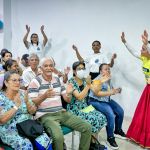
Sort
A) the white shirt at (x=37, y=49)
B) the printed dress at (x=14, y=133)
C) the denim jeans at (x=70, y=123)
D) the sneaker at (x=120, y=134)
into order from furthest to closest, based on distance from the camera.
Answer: the white shirt at (x=37, y=49)
the sneaker at (x=120, y=134)
the denim jeans at (x=70, y=123)
the printed dress at (x=14, y=133)

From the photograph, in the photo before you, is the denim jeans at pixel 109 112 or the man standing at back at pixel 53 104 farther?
the denim jeans at pixel 109 112

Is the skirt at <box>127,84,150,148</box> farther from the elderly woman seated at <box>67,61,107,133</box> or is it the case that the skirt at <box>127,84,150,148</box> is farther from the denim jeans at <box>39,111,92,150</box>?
the denim jeans at <box>39,111,92,150</box>

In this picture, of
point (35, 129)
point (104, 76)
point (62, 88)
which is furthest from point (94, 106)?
point (35, 129)

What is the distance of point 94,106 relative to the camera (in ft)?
12.6

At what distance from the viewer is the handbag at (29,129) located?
2.69 meters

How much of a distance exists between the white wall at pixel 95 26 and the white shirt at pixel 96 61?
0.35 meters

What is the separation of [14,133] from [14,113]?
0.19 m

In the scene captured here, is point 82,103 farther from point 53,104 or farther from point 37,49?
point 37,49

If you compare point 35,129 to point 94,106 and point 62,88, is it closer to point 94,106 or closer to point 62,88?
point 62,88

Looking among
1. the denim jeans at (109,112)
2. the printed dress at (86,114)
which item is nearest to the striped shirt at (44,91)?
the printed dress at (86,114)

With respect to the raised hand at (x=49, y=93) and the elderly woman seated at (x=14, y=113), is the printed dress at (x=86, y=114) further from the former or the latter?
the elderly woman seated at (x=14, y=113)

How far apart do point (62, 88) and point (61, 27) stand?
9.57ft

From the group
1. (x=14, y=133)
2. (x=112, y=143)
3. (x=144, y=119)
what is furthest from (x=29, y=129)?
(x=144, y=119)

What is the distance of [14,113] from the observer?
2652 mm
